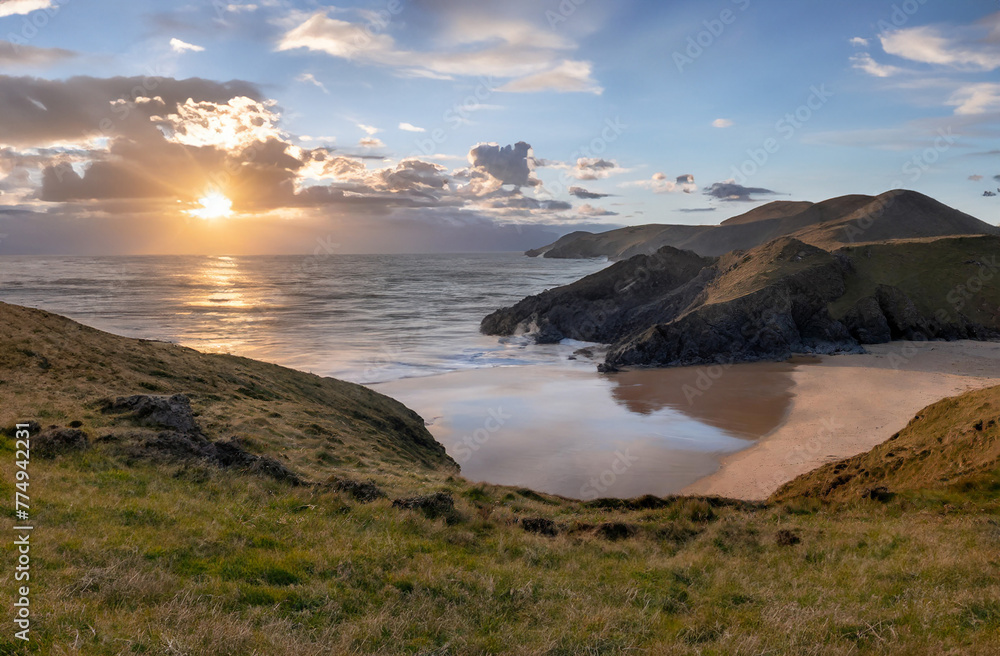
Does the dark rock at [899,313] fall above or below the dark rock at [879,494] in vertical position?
above

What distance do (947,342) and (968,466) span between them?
38.7m

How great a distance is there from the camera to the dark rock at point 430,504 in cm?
1086

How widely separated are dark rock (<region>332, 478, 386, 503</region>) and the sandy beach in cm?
1074

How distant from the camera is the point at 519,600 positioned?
754cm

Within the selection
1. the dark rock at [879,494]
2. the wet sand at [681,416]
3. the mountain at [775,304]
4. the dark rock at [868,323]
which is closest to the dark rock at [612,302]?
the mountain at [775,304]

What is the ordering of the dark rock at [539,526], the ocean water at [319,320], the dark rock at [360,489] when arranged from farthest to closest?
the ocean water at [319,320]
the dark rock at [360,489]
the dark rock at [539,526]

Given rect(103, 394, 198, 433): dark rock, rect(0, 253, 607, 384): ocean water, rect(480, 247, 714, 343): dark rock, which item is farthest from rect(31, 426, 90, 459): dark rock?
rect(480, 247, 714, 343): dark rock

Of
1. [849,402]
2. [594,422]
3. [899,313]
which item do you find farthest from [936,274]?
[594,422]

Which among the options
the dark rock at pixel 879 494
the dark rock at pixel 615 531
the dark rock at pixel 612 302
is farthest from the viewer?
the dark rock at pixel 612 302

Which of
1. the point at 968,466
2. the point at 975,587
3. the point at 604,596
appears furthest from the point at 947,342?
the point at 604,596

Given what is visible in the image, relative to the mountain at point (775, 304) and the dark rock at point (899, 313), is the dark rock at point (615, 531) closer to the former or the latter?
the mountain at point (775, 304)

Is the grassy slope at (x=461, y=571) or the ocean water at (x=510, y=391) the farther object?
the ocean water at (x=510, y=391)

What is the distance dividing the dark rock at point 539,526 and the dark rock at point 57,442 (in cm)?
872

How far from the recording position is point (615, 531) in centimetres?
1091
